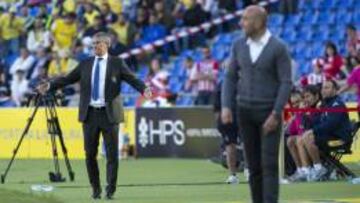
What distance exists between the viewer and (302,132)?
62.9 feet

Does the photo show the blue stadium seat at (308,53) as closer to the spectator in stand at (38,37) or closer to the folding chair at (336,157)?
the spectator in stand at (38,37)

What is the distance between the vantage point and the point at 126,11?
3328cm

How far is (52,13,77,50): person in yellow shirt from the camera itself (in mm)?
32906

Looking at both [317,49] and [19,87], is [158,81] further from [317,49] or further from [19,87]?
[19,87]

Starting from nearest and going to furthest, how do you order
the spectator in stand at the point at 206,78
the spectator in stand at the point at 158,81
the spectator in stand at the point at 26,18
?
1. the spectator in stand at the point at 206,78
2. the spectator in stand at the point at 158,81
3. the spectator in stand at the point at 26,18

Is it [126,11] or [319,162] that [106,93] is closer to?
[319,162]

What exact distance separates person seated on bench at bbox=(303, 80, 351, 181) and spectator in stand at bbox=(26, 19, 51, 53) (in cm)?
1552

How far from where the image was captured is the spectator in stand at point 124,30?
105 feet

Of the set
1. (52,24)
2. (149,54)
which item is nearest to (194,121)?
(149,54)

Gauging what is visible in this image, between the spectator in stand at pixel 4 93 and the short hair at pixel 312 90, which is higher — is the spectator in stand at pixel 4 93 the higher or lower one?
the lower one

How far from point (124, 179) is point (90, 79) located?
13.1 feet

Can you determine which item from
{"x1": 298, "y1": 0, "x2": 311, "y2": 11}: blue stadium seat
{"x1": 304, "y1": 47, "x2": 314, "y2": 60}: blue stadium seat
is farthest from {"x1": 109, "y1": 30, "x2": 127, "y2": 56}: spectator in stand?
{"x1": 304, "y1": 47, "x2": 314, "y2": 60}: blue stadium seat

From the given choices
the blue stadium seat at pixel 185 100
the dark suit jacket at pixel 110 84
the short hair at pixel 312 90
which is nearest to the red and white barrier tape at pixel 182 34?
the blue stadium seat at pixel 185 100

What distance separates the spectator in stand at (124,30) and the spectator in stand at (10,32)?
3.63 m
